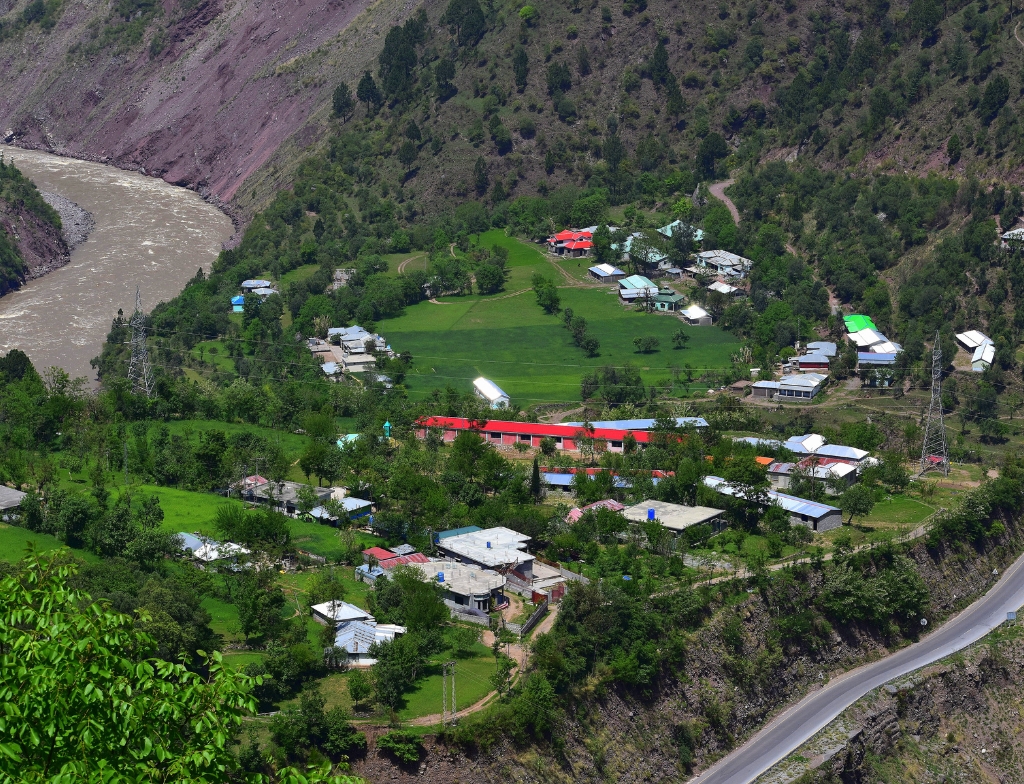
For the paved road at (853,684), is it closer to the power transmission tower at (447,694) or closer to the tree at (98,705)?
the power transmission tower at (447,694)

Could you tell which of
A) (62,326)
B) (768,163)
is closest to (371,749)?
(62,326)

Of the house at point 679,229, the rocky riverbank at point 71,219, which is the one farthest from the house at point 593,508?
the rocky riverbank at point 71,219

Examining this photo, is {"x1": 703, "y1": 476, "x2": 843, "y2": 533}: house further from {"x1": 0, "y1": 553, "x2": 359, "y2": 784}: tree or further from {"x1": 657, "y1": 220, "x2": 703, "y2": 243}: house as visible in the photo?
{"x1": 0, "y1": 553, "x2": 359, "y2": 784}: tree

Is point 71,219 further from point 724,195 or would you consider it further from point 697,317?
Answer: point 697,317

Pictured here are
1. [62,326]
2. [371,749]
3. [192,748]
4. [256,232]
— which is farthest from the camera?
[256,232]

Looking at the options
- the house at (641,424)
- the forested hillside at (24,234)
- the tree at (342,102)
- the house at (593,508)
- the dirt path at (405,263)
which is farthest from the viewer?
the tree at (342,102)

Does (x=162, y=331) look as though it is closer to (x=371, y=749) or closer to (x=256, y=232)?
(x=256, y=232)

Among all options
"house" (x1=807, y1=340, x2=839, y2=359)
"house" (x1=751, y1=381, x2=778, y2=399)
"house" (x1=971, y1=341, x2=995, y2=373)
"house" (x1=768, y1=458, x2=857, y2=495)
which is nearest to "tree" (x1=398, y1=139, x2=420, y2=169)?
"house" (x1=807, y1=340, x2=839, y2=359)
